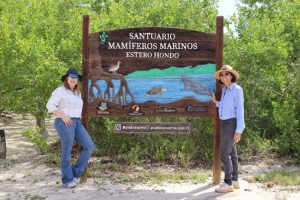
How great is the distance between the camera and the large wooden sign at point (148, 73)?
289 inches

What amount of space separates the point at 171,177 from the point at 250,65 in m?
2.64

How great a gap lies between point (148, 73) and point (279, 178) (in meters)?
2.50

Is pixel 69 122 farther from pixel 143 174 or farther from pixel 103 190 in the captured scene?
pixel 143 174

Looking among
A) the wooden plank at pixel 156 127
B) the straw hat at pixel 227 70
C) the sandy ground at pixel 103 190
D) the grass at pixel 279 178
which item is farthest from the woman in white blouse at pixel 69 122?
the grass at pixel 279 178

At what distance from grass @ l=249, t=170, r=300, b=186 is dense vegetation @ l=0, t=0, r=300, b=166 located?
1.05 m

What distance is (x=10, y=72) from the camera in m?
8.64

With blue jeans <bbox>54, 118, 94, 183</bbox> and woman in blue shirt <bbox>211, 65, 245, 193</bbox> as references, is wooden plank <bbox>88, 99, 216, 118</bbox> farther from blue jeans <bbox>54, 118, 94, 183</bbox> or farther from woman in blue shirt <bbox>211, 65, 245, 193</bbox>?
woman in blue shirt <bbox>211, 65, 245, 193</bbox>

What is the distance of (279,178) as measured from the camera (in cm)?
749

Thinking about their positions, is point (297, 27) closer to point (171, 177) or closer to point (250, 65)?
point (250, 65)

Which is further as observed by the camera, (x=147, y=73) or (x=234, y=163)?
(x=147, y=73)

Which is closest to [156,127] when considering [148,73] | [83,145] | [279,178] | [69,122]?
[148,73]

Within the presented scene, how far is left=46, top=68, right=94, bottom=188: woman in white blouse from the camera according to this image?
268 inches

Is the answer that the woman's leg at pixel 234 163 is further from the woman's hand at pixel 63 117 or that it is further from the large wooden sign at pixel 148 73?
the woman's hand at pixel 63 117

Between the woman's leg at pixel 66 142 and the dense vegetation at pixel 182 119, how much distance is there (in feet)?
5.18
